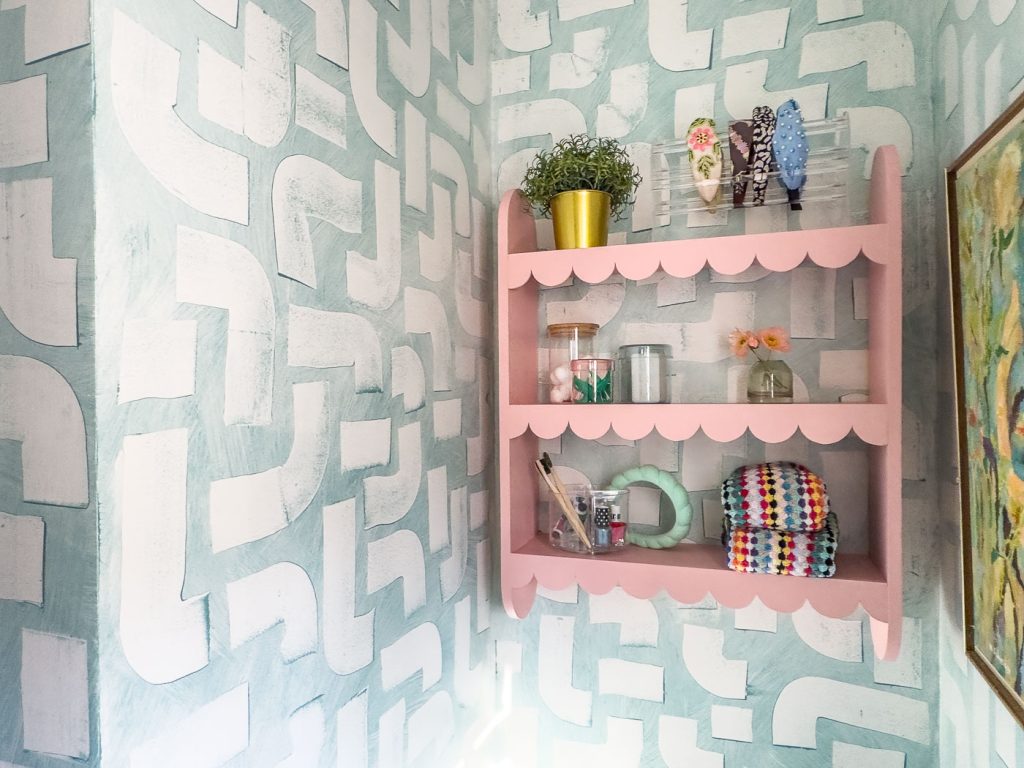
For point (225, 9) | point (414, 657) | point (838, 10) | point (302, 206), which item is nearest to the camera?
point (225, 9)

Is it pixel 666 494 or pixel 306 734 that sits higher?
pixel 666 494

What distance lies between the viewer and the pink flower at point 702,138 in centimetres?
109

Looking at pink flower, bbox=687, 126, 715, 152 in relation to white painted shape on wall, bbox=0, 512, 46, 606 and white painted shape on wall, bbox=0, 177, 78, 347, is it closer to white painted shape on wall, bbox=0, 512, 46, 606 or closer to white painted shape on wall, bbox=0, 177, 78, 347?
white painted shape on wall, bbox=0, 177, 78, 347

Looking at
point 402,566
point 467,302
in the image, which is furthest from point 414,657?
point 467,302

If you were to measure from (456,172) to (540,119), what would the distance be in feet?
0.76

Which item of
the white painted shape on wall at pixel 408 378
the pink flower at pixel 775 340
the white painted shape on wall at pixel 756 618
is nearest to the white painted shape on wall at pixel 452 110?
→ the white painted shape on wall at pixel 408 378

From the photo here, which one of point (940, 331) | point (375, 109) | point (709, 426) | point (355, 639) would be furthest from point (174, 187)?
point (940, 331)

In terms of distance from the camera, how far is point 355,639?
89 centimetres

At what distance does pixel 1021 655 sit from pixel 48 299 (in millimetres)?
959

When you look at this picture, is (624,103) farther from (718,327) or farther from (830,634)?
(830,634)

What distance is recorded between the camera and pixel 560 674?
129 centimetres

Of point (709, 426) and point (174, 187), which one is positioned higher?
point (174, 187)

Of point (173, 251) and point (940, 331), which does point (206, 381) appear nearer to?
point (173, 251)

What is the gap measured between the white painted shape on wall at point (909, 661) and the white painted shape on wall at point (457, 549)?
70 cm
